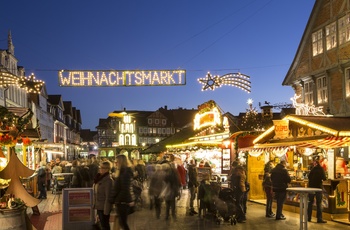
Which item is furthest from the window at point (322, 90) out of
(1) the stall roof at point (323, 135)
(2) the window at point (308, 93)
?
(1) the stall roof at point (323, 135)

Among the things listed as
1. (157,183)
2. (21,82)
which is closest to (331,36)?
(157,183)

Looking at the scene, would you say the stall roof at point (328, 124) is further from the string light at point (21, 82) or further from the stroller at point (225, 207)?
the string light at point (21, 82)

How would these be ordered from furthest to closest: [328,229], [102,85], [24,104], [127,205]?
[24,104] → [102,85] → [328,229] → [127,205]

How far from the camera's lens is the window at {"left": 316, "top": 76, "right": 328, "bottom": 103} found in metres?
25.0

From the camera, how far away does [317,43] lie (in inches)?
1026

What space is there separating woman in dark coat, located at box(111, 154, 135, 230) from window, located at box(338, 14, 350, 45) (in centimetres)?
1664

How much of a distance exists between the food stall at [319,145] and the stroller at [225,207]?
9.39 feet

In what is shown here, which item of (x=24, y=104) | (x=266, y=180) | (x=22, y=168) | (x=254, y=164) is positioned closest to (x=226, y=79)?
(x=254, y=164)

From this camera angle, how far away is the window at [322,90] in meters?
25.0

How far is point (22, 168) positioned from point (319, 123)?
30.0ft

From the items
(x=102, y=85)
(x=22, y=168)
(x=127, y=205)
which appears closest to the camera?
(x=127, y=205)

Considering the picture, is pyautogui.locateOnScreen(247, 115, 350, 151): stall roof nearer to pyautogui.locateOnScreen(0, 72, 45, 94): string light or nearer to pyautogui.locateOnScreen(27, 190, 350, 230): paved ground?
pyautogui.locateOnScreen(27, 190, 350, 230): paved ground

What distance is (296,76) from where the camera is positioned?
2816 centimetres

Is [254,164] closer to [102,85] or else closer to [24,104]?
[102,85]
